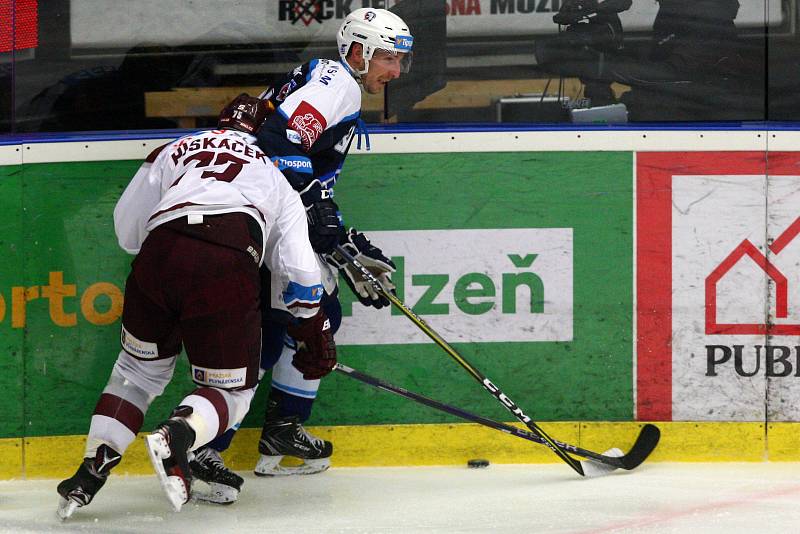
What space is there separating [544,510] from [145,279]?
A: 121 centimetres

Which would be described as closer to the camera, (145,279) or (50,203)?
(145,279)

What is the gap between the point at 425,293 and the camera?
3756mm

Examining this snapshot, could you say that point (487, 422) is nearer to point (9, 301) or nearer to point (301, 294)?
point (301, 294)

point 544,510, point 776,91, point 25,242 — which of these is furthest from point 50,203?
point 776,91

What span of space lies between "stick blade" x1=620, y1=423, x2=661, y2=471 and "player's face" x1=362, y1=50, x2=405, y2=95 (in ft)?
4.36

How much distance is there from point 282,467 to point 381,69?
1.25 m

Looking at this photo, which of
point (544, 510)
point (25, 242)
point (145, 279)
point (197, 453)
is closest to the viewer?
point (145, 279)

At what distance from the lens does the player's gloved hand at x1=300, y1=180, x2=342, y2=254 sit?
3.33 metres

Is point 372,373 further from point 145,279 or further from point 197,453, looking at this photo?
point 145,279

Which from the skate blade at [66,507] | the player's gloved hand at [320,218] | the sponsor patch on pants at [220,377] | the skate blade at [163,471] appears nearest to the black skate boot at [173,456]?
the skate blade at [163,471]

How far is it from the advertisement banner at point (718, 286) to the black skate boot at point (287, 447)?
1.01 m

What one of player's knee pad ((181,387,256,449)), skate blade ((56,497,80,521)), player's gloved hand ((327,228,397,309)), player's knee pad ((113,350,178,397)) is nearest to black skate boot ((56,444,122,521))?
skate blade ((56,497,80,521))

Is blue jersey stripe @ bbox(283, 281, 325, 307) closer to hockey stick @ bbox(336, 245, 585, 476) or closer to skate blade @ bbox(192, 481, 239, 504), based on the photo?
hockey stick @ bbox(336, 245, 585, 476)

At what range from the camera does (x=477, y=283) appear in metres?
3.76
